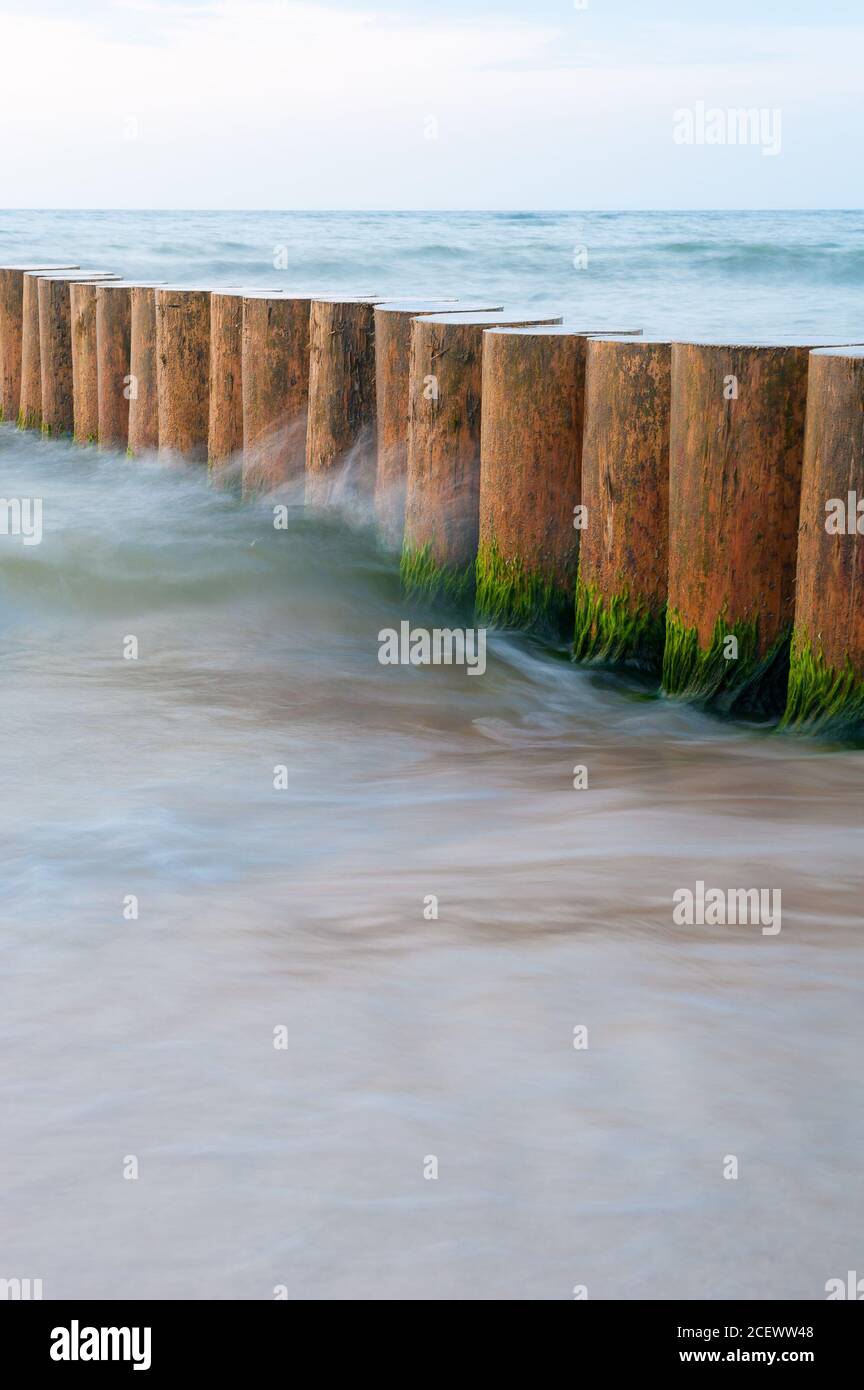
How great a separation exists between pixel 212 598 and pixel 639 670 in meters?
2.26

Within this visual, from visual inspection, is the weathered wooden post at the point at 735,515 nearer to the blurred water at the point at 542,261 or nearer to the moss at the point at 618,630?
the moss at the point at 618,630

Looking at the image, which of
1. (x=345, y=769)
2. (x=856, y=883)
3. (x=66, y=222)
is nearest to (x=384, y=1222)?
(x=856, y=883)

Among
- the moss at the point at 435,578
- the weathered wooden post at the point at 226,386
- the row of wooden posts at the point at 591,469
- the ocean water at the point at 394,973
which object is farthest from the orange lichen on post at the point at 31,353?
the moss at the point at 435,578

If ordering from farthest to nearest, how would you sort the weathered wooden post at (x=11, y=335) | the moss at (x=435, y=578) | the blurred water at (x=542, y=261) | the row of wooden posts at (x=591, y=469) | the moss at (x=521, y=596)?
the blurred water at (x=542, y=261), the weathered wooden post at (x=11, y=335), the moss at (x=435, y=578), the moss at (x=521, y=596), the row of wooden posts at (x=591, y=469)

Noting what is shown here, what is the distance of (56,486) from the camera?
8188 mm

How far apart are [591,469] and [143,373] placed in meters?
3.99

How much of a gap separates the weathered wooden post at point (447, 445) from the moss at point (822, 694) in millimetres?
1495

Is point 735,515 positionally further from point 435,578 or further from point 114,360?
point 114,360

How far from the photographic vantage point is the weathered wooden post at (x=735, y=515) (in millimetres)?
4184

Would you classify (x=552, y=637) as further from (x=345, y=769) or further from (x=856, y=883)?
(x=856, y=883)

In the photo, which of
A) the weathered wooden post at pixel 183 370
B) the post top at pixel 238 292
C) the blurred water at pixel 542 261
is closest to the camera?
the post top at pixel 238 292

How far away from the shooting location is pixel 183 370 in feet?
24.3

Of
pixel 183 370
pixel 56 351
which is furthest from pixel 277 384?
pixel 56 351

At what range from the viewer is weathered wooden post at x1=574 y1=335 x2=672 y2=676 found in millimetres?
4562
